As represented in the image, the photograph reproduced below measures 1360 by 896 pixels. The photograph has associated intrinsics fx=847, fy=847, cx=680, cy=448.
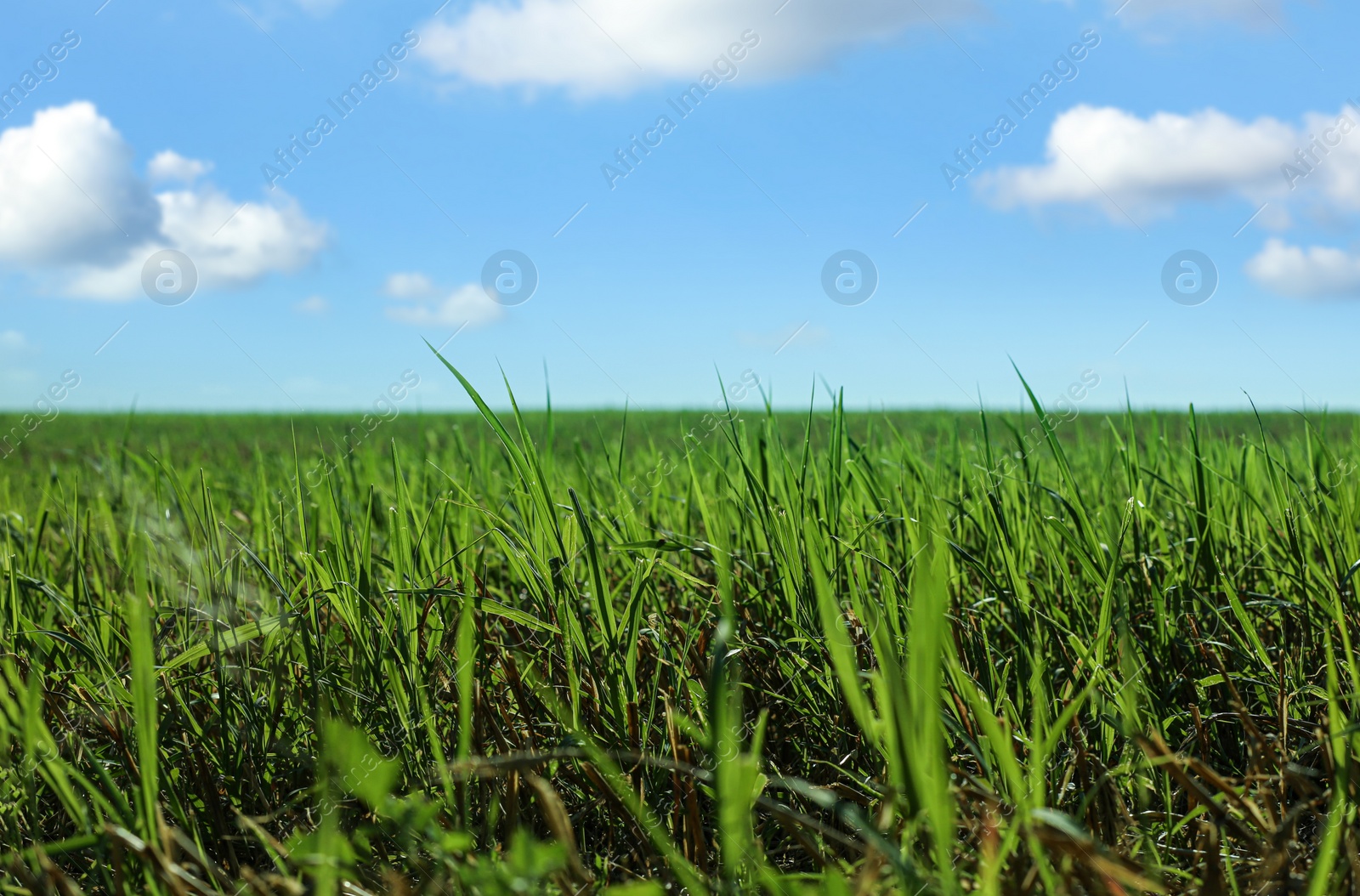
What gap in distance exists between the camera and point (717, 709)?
2.30ft

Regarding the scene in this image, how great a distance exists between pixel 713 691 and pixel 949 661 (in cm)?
45

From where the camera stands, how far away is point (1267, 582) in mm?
1731

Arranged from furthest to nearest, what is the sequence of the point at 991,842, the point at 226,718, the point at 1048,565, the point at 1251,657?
the point at 1048,565
the point at 1251,657
the point at 226,718
the point at 991,842

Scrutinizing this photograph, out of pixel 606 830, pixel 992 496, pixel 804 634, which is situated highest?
pixel 992 496

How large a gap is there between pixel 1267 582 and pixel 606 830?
145 cm

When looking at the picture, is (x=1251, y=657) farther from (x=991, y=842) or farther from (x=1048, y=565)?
(x=991, y=842)

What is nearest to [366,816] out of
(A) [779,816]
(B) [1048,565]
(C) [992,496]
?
(A) [779,816]

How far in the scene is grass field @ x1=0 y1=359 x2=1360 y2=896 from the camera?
0.79 meters

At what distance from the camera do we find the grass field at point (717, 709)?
0.79m

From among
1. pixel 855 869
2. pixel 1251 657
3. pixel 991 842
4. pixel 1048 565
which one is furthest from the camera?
pixel 1048 565

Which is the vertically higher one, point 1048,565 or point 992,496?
point 992,496

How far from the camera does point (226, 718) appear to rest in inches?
48.7

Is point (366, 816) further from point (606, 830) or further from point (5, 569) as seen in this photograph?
point (5, 569)

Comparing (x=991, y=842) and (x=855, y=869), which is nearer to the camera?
(x=991, y=842)
